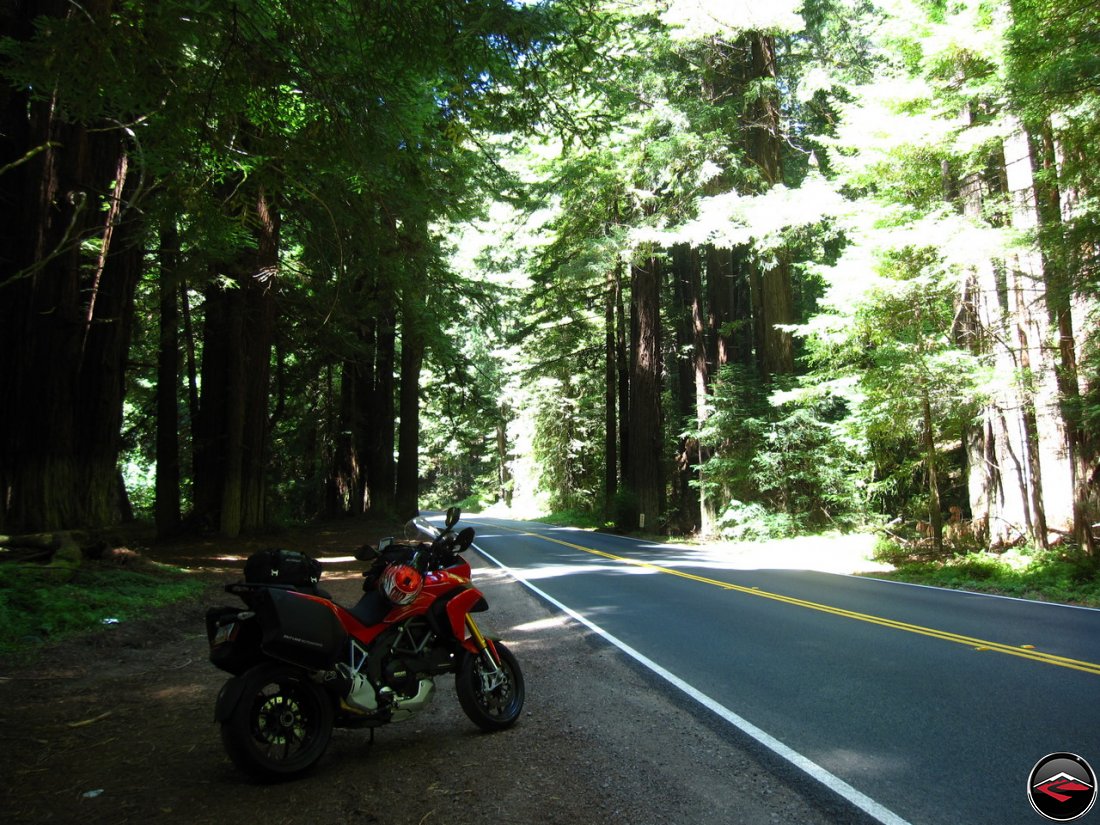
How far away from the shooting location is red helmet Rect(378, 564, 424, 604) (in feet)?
14.8

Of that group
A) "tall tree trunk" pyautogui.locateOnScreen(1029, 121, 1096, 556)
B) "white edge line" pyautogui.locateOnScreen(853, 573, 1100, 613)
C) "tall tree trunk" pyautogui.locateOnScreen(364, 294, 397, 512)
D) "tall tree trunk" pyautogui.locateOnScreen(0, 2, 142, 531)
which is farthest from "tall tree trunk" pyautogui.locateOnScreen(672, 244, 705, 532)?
"tall tree trunk" pyautogui.locateOnScreen(0, 2, 142, 531)

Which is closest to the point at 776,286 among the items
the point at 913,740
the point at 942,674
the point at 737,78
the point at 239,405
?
the point at 737,78

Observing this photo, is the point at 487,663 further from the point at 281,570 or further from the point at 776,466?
the point at 776,466

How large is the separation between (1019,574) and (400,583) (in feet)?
38.0

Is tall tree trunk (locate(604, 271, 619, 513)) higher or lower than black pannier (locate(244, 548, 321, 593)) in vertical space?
higher

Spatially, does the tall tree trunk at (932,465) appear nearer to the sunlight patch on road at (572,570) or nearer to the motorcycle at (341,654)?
the sunlight patch on road at (572,570)

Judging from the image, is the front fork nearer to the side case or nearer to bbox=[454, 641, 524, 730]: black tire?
bbox=[454, 641, 524, 730]: black tire

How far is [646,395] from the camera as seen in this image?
25.5 m

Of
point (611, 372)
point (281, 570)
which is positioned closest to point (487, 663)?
point (281, 570)

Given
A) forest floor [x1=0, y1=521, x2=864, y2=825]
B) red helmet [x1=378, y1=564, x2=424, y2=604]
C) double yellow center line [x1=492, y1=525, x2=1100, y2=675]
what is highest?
red helmet [x1=378, y1=564, x2=424, y2=604]

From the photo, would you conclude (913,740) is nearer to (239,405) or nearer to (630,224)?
(239,405)

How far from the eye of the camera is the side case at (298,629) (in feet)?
12.2

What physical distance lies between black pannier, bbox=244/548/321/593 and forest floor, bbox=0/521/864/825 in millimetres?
1066

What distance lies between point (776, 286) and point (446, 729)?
63.2ft
